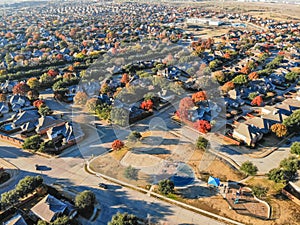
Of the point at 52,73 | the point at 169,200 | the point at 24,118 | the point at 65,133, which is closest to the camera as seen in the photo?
the point at 169,200

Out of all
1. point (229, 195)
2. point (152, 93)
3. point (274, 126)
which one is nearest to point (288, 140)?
point (274, 126)

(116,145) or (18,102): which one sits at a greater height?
(116,145)

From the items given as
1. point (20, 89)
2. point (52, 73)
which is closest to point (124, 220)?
point (20, 89)

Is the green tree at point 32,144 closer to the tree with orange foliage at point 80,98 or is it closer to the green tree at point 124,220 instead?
the tree with orange foliage at point 80,98

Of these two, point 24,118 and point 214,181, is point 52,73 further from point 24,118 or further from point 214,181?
point 214,181

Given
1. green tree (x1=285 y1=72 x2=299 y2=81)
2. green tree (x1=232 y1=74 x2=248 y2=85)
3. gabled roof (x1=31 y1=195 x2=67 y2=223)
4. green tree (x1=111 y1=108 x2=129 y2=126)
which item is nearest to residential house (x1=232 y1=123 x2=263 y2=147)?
green tree (x1=111 y1=108 x2=129 y2=126)

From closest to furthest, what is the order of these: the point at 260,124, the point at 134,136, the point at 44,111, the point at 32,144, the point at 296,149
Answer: the point at 296,149
the point at 32,144
the point at 134,136
the point at 260,124
the point at 44,111

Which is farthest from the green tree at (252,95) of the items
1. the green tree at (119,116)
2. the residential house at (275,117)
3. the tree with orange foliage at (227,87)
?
the green tree at (119,116)

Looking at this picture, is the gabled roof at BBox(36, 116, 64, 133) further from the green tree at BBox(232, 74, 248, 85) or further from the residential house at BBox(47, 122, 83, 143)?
the green tree at BBox(232, 74, 248, 85)
